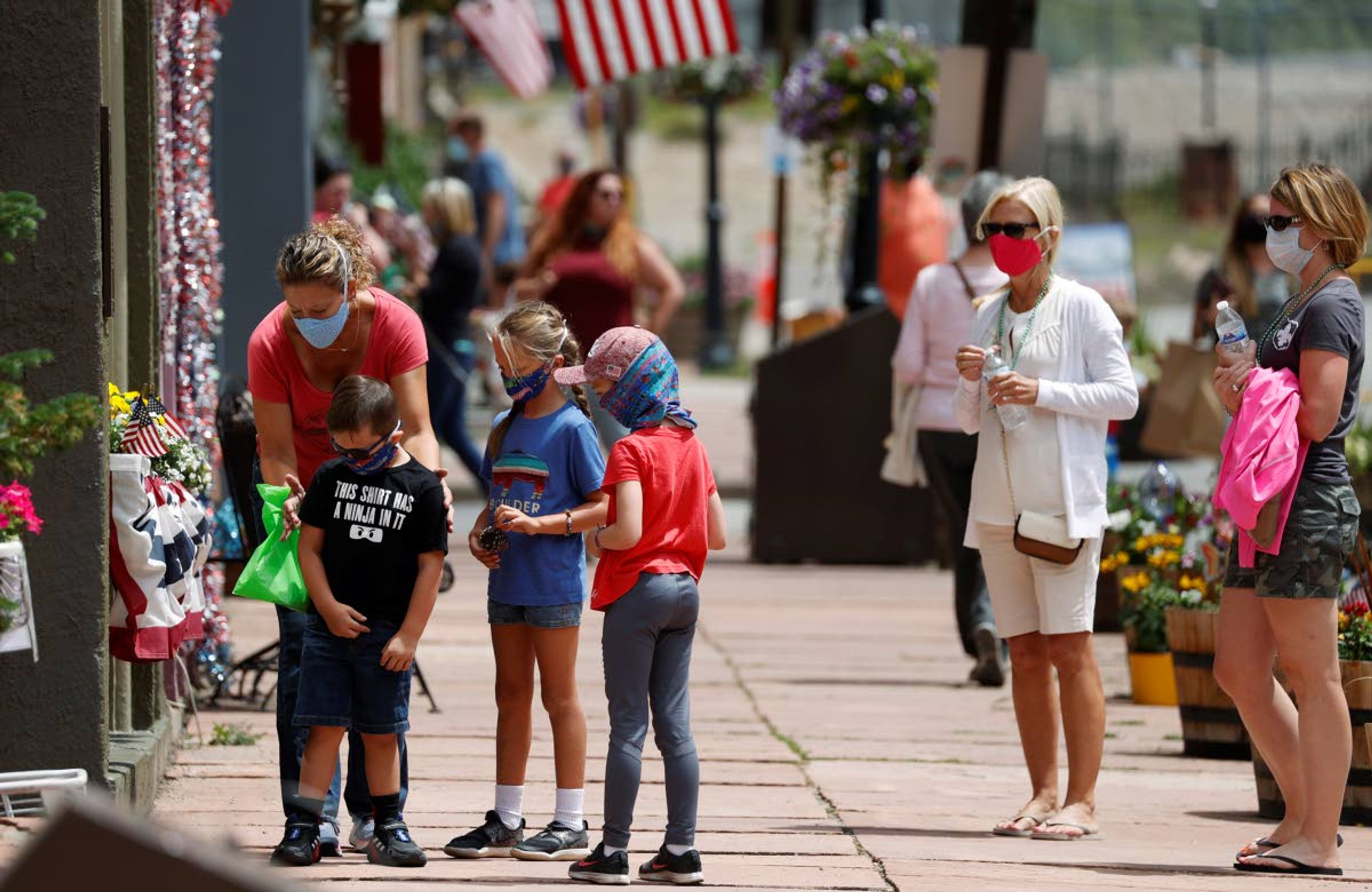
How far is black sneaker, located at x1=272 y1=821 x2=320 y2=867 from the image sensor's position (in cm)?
596

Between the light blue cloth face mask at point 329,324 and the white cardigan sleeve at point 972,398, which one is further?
the white cardigan sleeve at point 972,398

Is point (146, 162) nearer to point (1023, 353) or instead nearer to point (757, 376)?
point (1023, 353)

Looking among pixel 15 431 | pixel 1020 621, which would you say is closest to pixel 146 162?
pixel 15 431

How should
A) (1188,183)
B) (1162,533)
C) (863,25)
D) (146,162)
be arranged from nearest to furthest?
(146,162) → (1162,533) → (863,25) → (1188,183)

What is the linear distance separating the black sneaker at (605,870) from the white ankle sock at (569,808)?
369mm

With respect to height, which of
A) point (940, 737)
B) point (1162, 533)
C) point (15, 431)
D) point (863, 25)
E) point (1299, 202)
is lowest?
point (940, 737)

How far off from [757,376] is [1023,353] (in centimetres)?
676

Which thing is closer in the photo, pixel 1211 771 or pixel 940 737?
pixel 1211 771

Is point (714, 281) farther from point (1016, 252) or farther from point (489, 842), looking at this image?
point (489, 842)

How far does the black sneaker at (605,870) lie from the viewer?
5867 mm

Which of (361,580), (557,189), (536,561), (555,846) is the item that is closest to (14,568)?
(361,580)

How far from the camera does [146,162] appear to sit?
7.36 meters

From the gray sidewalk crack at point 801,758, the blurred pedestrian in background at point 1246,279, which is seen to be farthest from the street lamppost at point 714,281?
the gray sidewalk crack at point 801,758

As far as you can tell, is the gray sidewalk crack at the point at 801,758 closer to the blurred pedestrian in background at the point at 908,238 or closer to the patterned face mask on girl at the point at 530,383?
the patterned face mask on girl at the point at 530,383
